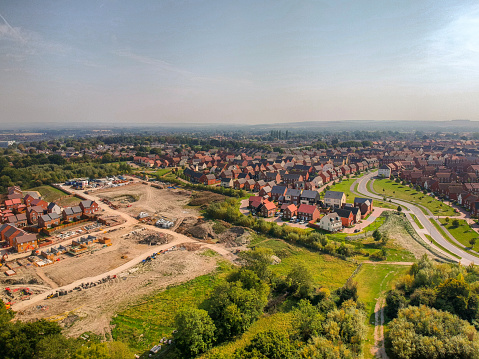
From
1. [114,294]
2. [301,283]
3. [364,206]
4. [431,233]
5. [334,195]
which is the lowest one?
[114,294]

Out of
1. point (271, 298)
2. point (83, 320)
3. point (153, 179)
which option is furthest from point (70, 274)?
point (153, 179)

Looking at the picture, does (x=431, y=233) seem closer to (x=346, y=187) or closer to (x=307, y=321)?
(x=307, y=321)

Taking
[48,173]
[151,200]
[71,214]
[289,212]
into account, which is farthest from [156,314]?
[48,173]

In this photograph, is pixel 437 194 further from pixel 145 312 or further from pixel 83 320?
pixel 83 320

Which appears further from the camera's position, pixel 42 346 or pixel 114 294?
pixel 114 294

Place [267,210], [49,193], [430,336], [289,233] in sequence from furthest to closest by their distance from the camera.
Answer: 1. [49,193]
2. [267,210]
3. [289,233]
4. [430,336]

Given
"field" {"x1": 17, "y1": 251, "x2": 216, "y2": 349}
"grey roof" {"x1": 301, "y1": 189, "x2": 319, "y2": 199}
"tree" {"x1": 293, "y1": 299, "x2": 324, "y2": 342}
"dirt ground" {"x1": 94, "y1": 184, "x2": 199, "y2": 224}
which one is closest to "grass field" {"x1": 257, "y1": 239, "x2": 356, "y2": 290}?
"tree" {"x1": 293, "y1": 299, "x2": 324, "y2": 342}

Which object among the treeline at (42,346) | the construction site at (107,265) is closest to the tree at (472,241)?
the construction site at (107,265)
